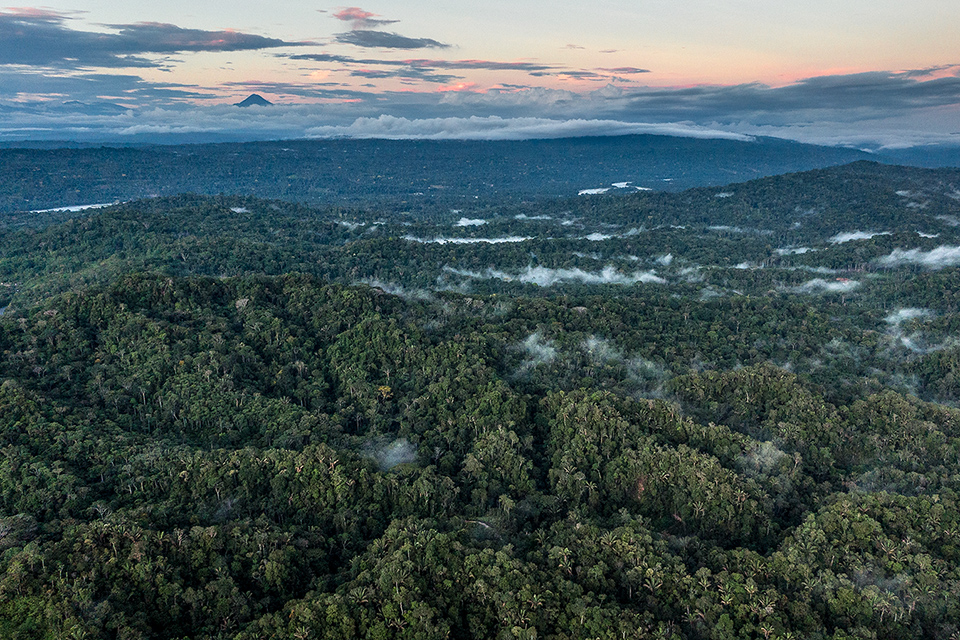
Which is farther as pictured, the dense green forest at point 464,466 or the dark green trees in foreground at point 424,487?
the dense green forest at point 464,466

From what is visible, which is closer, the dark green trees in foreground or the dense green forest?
the dark green trees in foreground

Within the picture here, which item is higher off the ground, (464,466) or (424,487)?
(424,487)

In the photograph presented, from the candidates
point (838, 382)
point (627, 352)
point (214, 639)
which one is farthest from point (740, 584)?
point (838, 382)

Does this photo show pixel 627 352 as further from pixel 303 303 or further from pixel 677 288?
pixel 677 288
